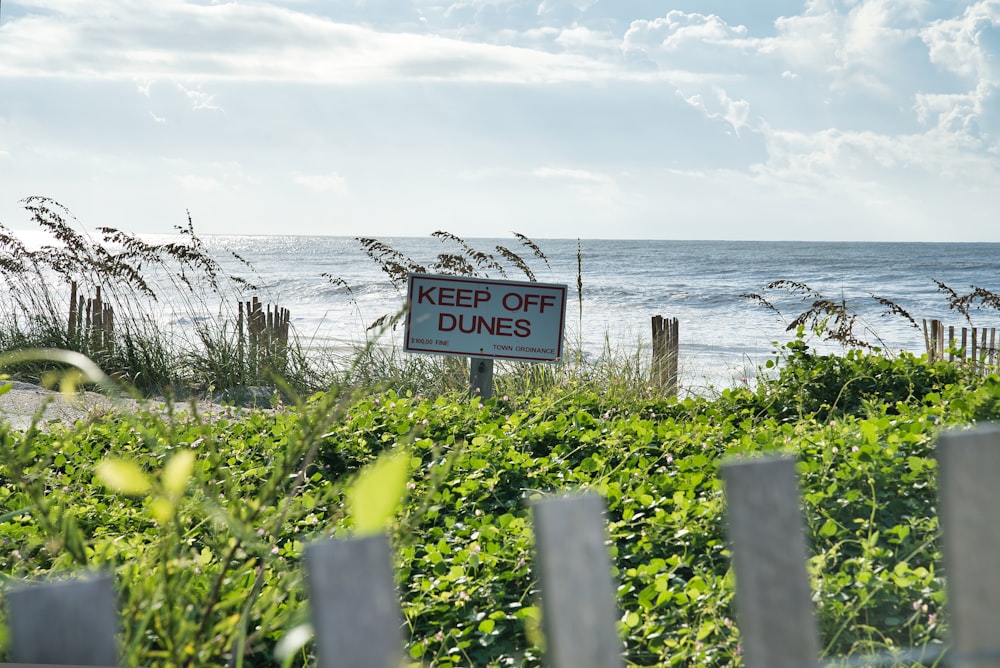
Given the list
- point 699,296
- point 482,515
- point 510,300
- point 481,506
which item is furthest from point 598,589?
point 699,296

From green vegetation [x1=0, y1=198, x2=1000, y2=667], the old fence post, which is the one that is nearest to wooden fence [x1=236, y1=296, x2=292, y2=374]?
green vegetation [x1=0, y1=198, x2=1000, y2=667]

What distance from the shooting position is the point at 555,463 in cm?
379

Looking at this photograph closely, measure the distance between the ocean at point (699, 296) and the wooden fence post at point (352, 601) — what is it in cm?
521

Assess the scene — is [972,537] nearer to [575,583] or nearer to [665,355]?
[575,583]

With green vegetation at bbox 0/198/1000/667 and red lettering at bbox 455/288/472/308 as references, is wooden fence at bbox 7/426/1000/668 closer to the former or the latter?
green vegetation at bbox 0/198/1000/667

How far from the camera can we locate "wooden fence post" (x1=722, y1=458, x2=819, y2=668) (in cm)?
107

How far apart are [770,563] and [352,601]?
1.72ft

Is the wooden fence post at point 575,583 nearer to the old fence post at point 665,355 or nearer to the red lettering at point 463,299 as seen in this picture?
the red lettering at point 463,299

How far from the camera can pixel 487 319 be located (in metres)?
5.50

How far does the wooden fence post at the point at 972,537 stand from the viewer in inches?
44.7

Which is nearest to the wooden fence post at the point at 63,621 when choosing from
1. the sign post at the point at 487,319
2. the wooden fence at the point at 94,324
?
the sign post at the point at 487,319

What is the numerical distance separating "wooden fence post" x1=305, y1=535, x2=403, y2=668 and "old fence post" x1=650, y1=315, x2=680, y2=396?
20.1ft

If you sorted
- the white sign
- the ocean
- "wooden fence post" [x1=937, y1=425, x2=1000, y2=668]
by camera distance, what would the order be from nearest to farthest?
"wooden fence post" [x1=937, y1=425, x2=1000, y2=668] < the white sign < the ocean

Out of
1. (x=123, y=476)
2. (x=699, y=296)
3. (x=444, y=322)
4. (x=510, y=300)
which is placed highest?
(x=699, y=296)
